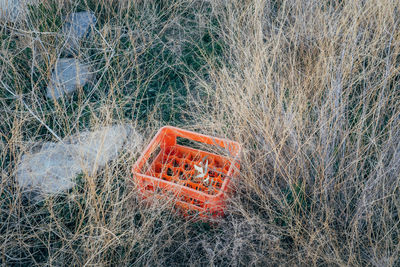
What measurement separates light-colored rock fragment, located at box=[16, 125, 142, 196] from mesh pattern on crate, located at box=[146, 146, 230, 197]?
21 centimetres

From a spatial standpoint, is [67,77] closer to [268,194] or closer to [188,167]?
[188,167]

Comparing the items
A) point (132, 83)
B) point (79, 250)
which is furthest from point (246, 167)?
point (132, 83)

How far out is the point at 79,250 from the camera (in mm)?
1729

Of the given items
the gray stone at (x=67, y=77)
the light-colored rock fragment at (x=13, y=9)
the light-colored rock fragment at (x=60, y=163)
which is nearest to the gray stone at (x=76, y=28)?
the gray stone at (x=67, y=77)

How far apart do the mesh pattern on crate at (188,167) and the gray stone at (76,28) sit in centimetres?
136

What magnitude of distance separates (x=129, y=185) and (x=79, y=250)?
17.2 inches

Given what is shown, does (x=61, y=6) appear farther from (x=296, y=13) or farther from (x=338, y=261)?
(x=338, y=261)

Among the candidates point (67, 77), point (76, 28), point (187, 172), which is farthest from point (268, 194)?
point (76, 28)

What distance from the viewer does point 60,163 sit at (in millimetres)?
2135

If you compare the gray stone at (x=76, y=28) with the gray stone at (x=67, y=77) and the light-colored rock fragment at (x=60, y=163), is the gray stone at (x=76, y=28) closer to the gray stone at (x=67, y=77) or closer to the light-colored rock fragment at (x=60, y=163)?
the gray stone at (x=67, y=77)

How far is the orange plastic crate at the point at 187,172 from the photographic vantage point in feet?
5.77

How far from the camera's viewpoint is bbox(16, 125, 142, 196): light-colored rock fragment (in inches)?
77.7

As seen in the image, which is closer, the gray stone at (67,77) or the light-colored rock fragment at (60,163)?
the light-colored rock fragment at (60,163)

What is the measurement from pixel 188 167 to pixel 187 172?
9 centimetres
